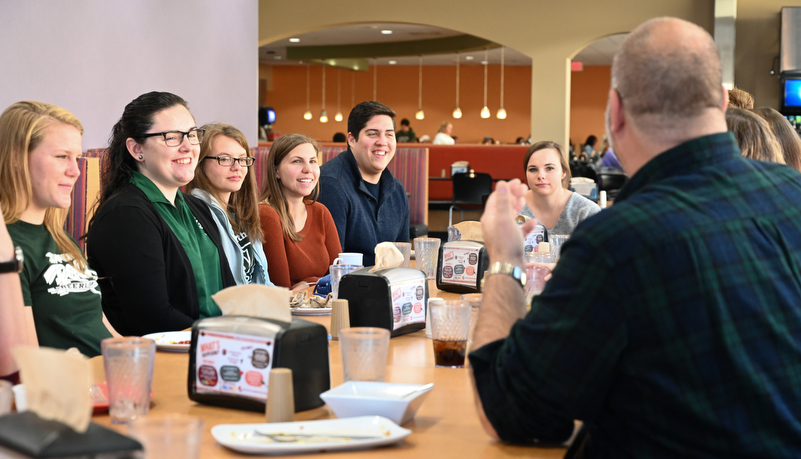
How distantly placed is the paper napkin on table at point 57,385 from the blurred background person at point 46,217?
1006 mm

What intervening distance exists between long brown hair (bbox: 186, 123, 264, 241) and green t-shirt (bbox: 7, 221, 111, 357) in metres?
1.09

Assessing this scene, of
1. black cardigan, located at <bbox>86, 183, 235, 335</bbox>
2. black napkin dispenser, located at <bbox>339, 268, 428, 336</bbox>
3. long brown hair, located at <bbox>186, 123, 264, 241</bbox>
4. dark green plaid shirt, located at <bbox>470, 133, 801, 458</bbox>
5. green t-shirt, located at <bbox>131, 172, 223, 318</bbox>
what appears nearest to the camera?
dark green plaid shirt, located at <bbox>470, 133, 801, 458</bbox>

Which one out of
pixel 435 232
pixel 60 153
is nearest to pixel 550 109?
pixel 435 232

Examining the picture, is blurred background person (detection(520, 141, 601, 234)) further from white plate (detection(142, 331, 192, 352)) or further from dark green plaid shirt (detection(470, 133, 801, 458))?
dark green plaid shirt (detection(470, 133, 801, 458))

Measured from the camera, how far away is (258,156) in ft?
18.7

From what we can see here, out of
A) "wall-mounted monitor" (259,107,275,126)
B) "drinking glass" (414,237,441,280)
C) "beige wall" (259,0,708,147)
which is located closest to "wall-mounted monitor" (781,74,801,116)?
"beige wall" (259,0,708,147)

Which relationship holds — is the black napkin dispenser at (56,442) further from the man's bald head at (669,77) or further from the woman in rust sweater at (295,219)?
the woman in rust sweater at (295,219)

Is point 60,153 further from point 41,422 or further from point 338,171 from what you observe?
point 338,171

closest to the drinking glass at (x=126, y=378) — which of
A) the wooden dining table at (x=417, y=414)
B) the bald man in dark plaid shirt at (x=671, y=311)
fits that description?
the wooden dining table at (x=417, y=414)

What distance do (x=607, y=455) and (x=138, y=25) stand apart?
3930 millimetres

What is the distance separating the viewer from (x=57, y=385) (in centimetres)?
77

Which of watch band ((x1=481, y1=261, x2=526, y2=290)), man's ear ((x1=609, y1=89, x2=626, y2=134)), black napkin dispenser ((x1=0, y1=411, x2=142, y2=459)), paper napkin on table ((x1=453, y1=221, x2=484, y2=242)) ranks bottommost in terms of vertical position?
black napkin dispenser ((x1=0, y1=411, x2=142, y2=459))

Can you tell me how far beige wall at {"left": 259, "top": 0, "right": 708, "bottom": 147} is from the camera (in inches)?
388

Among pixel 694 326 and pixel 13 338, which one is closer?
pixel 694 326
